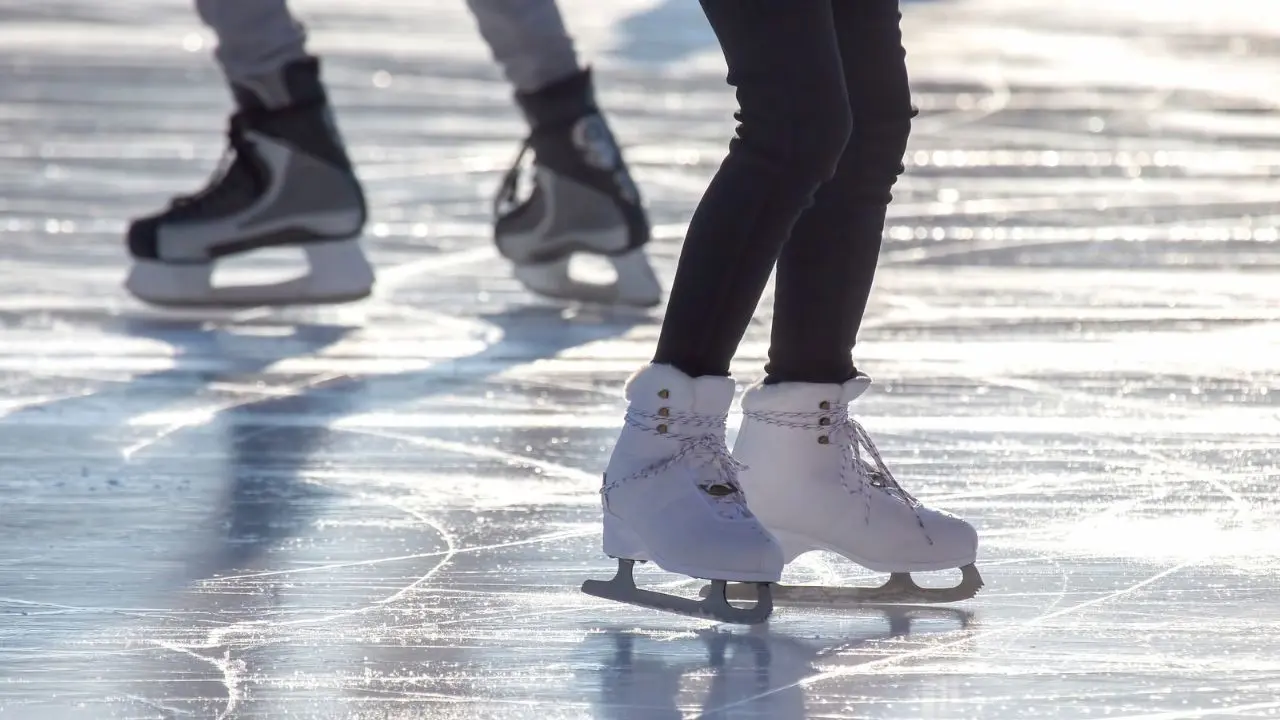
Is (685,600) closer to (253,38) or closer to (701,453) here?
(701,453)

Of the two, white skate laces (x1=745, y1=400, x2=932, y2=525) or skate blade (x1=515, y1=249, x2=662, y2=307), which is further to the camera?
skate blade (x1=515, y1=249, x2=662, y2=307)

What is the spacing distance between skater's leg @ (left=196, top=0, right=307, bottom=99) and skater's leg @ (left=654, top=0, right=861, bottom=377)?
75.6 inches

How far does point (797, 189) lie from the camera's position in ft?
6.73

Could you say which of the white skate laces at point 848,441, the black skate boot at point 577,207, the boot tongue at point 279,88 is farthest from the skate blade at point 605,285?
the white skate laces at point 848,441

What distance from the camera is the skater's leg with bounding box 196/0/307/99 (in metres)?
3.86

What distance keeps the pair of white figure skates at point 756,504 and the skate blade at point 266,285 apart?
1731 mm

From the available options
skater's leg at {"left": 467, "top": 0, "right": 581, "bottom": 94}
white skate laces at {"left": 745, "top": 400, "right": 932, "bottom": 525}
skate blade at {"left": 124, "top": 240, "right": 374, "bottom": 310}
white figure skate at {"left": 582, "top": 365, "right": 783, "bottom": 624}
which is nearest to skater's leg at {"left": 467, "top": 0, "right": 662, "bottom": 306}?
skater's leg at {"left": 467, "top": 0, "right": 581, "bottom": 94}

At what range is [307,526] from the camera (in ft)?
8.05

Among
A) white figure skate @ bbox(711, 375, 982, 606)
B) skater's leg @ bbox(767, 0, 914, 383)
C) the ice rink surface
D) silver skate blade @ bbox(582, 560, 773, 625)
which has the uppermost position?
skater's leg @ bbox(767, 0, 914, 383)

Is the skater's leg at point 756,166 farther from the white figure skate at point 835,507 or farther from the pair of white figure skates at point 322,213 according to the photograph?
the pair of white figure skates at point 322,213

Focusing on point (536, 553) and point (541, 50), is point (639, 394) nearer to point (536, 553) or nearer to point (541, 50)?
point (536, 553)

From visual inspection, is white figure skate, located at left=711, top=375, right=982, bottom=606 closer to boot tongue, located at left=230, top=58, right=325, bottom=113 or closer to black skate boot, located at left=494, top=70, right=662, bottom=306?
black skate boot, located at left=494, top=70, right=662, bottom=306

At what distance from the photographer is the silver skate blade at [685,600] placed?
2.06 metres

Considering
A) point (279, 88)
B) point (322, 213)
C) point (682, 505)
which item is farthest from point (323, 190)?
point (682, 505)
